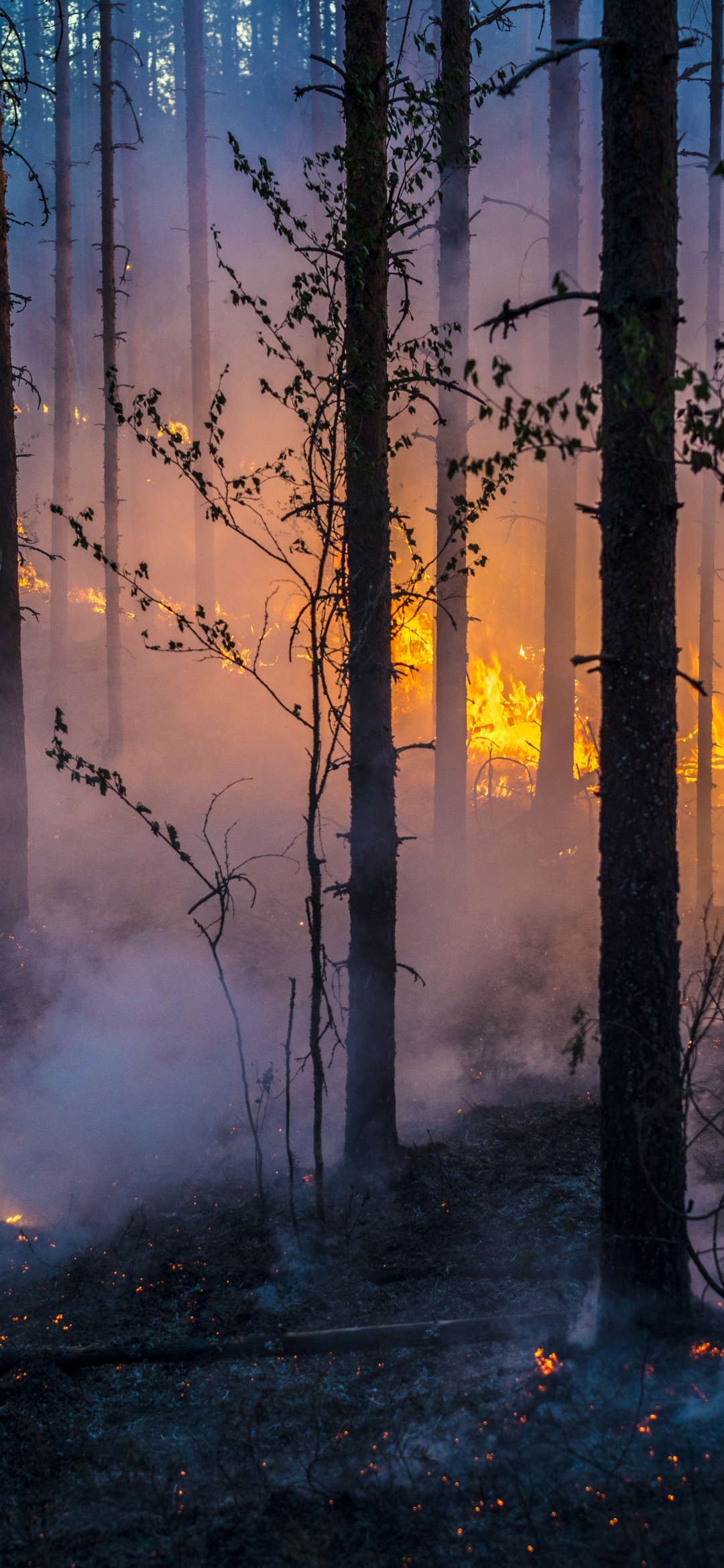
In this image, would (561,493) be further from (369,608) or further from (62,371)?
(62,371)

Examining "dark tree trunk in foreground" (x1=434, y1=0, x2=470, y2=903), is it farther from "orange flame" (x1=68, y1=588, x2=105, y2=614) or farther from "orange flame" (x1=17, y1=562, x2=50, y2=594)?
"orange flame" (x1=17, y1=562, x2=50, y2=594)

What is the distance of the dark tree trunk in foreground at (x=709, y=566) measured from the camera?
42.8 feet

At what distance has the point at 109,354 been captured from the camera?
56.8ft

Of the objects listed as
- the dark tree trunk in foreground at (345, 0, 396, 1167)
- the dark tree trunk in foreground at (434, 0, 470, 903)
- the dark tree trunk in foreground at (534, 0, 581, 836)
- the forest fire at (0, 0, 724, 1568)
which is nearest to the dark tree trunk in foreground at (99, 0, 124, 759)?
the forest fire at (0, 0, 724, 1568)

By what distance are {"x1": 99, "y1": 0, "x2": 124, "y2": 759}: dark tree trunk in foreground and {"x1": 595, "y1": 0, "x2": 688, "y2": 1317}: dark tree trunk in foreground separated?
44.1ft

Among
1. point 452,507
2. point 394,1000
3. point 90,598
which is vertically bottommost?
point 394,1000

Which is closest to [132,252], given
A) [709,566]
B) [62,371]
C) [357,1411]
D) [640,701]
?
[62,371]

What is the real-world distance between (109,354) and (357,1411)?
58.0 feet

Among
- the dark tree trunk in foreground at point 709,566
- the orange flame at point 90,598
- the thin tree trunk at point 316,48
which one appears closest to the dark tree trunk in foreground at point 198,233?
the thin tree trunk at point 316,48

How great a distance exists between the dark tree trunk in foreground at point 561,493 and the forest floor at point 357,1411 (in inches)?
321

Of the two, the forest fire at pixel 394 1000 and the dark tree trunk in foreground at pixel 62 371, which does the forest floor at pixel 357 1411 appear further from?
the dark tree trunk in foreground at pixel 62 371

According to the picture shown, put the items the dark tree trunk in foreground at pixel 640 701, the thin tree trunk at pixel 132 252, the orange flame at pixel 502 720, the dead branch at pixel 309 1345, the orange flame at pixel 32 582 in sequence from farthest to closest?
Result: the thin tree trunk at pixel 132 252, the orange flame at pixel 32 582, the orange flame at pixel 502 720, the dead branch at pixel 309 1345, the dark tree trunk in foreground at pixel 640 701

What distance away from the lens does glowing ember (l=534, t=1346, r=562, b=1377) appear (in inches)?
204

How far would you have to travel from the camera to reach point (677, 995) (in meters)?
5.04
